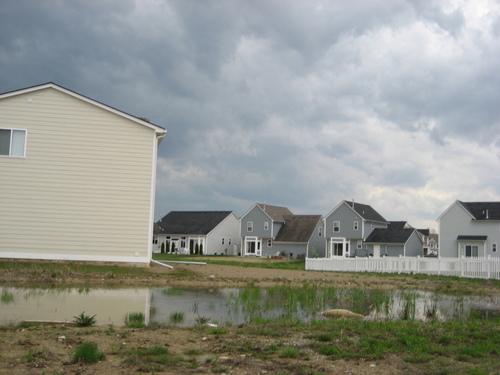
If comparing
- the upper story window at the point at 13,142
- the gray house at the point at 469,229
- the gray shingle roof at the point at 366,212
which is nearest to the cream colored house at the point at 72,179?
the upper story window at the point at 13,142

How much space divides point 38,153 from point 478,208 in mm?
43135

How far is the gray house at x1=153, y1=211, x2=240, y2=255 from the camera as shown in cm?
7200

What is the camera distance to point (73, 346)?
26.1 ft

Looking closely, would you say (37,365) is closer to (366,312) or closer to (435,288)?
(366,312)

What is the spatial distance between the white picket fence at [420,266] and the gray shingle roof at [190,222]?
37290 millimetres

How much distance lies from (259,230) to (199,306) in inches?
2311

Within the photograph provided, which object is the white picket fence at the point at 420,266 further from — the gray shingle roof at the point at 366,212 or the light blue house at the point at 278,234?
the light blue house at the point at 278,234

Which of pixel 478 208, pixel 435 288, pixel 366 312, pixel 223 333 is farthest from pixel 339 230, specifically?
pixel 223 333

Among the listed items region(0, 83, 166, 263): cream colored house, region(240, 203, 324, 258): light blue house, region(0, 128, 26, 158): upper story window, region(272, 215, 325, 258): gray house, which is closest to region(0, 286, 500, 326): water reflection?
region(0, 83, 166, 263): cream colored house

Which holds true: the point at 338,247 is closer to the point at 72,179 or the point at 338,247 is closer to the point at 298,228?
the point at 298,228

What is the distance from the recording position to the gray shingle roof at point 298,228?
70.2 m

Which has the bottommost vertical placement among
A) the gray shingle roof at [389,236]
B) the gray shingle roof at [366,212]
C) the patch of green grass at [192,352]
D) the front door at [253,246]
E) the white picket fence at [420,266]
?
the patch of green grass at [192,352]

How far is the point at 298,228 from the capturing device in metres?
72.2

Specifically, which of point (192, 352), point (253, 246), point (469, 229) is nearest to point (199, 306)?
point (192, 352)
